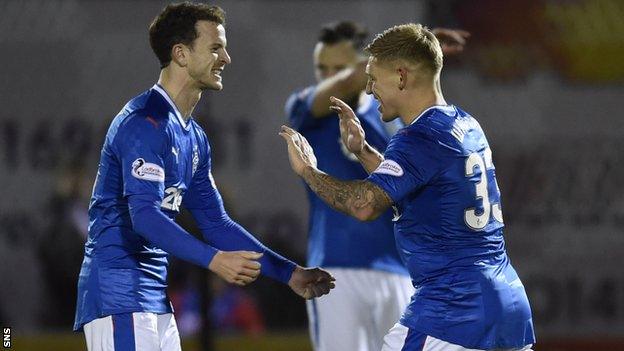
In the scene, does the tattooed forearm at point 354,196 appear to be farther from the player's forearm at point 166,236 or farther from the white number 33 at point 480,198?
the player's forearm at point 166,236

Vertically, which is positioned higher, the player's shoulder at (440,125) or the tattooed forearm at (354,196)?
the player's shoulder at (440,125)

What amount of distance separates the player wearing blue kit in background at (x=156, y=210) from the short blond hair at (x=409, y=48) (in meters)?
0.73

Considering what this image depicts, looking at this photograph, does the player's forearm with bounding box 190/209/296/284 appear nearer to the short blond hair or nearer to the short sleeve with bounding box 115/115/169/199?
the short sleeve with bounding box 115/115/169/199

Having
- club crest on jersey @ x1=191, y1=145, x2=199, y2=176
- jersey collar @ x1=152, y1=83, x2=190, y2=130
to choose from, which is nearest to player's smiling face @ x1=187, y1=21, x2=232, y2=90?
Answer: jersey collar @ x1=152, y1=83, x2=190, y2=130

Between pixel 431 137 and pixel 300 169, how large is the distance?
532mm

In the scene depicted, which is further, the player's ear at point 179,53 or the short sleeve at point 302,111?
the short sleeve at point 302,111

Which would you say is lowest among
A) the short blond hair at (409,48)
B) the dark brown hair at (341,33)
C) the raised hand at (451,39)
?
the short blond hair at (409,48)

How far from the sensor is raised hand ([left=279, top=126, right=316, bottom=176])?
4402 mm

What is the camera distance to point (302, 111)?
624cm

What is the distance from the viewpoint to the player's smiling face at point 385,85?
14.2ft

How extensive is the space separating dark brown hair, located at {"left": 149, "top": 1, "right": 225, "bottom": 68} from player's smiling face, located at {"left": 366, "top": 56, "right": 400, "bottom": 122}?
77 centimetres

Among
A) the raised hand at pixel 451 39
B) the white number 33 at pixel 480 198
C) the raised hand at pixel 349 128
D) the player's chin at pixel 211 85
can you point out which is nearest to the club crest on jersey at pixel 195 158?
the player's chin at pixel 211 85

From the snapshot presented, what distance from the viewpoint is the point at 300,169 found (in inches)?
173

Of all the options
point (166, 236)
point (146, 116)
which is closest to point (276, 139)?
point (146, 116)
